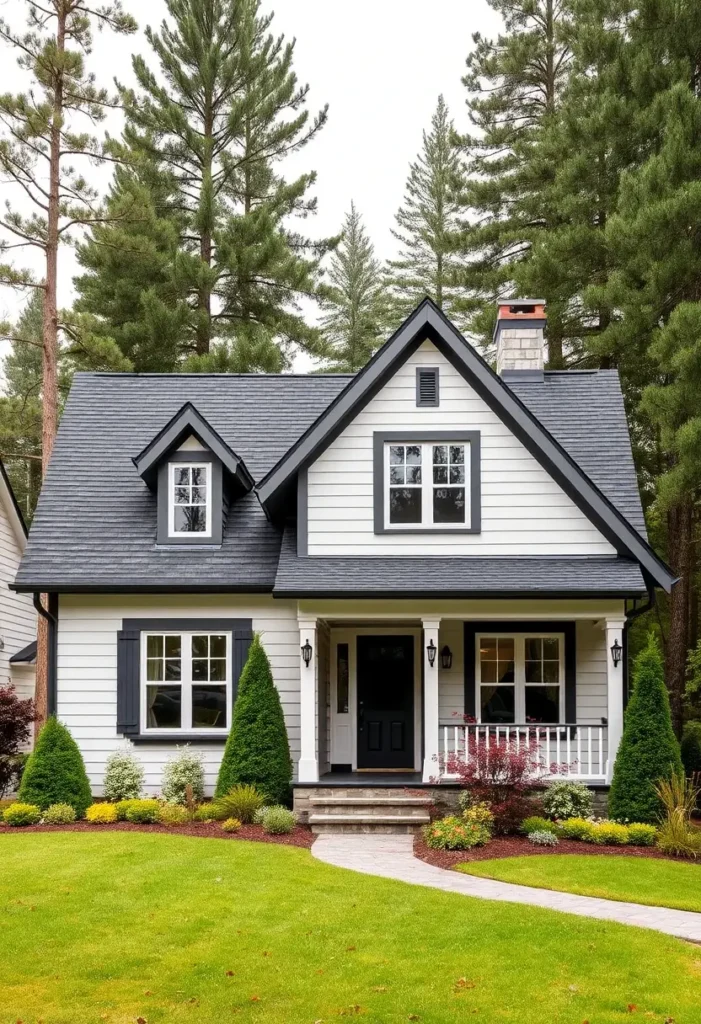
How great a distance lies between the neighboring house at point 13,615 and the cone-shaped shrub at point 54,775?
23.3 feet

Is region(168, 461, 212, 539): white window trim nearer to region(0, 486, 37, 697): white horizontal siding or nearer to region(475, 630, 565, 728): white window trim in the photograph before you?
region(475, 630, 565, 728): white window trim

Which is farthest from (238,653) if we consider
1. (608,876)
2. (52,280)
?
(52,280)

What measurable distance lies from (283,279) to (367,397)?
14312 mm

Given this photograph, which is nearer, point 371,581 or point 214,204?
point 371,581

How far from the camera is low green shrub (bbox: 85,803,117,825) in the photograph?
1386 cm

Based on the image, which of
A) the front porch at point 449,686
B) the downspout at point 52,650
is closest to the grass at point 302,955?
the front porch at point 449,686

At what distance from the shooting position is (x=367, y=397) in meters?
15.7

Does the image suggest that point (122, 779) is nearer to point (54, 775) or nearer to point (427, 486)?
point (54, 775)

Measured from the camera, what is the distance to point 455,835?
12445 mm

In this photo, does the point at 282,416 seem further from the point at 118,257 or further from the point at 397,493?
the point at 118,257

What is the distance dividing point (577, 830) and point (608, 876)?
212cm

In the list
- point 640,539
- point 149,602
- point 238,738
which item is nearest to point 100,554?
point 149,602

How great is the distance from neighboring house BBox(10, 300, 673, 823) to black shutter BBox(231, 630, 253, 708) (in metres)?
0.02

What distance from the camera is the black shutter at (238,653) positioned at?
15.9 meters
